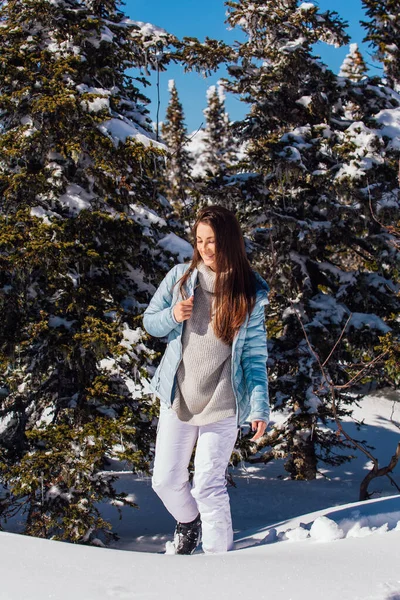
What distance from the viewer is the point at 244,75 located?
9617 millimetres

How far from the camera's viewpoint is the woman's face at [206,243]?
3631 mm

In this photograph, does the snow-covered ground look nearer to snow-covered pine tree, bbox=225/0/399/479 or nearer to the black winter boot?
the black winter boot

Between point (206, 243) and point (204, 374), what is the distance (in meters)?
0.90

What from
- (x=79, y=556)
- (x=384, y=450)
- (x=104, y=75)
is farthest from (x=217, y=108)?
(x=79, y=556)

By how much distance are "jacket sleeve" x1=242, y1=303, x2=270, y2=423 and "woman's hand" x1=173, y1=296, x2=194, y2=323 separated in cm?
44

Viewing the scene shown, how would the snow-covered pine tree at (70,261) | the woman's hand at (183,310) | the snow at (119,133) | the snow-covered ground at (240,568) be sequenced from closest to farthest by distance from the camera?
1. the snow-covered ground at (240,568)
2. the woman's hand at (183,310)
3. the snow-covered pine tree at (70,261)
4. the snow at (119,133)

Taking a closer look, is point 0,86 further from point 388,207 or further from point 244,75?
point 388,207

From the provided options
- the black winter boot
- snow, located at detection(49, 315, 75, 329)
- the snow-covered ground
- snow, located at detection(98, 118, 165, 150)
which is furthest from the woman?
snow, located at detection(98, 118, 165, 150)

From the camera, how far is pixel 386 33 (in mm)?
9641

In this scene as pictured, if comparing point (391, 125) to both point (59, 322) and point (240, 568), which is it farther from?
point (240, 568)

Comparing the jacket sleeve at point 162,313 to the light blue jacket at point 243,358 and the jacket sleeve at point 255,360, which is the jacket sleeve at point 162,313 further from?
the jacket sleeve at point 255,360

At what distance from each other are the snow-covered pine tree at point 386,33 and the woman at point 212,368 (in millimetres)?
7708

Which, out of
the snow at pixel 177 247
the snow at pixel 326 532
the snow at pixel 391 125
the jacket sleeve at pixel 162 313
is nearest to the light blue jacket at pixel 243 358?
the jacket sleeve at pixel 162 313

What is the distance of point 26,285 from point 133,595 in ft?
16.7
